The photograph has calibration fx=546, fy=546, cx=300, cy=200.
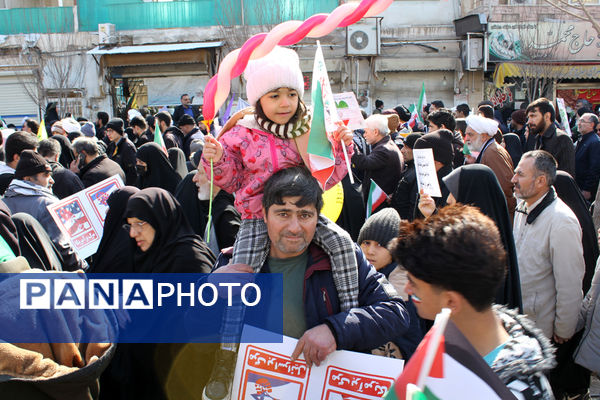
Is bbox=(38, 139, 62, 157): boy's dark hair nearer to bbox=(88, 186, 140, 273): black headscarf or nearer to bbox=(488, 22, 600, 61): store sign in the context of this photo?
bbox=(88, 186, 140, 273): black headscarf

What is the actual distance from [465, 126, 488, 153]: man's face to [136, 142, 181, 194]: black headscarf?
367cm

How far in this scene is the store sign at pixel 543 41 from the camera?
1880cm

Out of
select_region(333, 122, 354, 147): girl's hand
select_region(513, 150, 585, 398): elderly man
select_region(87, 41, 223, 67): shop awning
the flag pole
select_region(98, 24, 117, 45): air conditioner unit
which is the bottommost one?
select_region(513, 150, 585, 398): elderly man

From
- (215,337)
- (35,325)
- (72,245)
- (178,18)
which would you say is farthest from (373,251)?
(178,18)

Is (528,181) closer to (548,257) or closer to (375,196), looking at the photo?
(548,257)

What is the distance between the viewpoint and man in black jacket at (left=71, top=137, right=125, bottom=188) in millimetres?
6723

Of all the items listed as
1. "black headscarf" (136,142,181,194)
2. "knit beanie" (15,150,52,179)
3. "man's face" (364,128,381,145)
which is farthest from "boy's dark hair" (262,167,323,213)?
"black headscarf" (136,142,181,194)

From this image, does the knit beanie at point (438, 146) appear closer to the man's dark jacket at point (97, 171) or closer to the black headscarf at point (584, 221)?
the black headscarf at point (584, 221)

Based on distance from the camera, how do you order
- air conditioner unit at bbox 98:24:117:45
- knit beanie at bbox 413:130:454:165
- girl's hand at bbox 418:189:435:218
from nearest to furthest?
girl's hand at bbox 418:189:435:218
knit beanie at bbox 413:130:454:165
air conditioner unit at bbox 98:24:117:45

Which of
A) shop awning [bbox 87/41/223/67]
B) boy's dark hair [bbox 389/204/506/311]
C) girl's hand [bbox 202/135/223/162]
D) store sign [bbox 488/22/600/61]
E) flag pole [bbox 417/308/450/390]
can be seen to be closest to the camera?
flag pole [bbox 417/308/450/390]

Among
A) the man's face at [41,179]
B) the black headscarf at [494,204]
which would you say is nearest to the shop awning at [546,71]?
the black headscarf at [494,204]

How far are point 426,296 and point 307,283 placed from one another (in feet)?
2.14

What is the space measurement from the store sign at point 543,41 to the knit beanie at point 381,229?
1712 centimetres

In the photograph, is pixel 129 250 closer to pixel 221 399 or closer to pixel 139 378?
pixel 139 378
